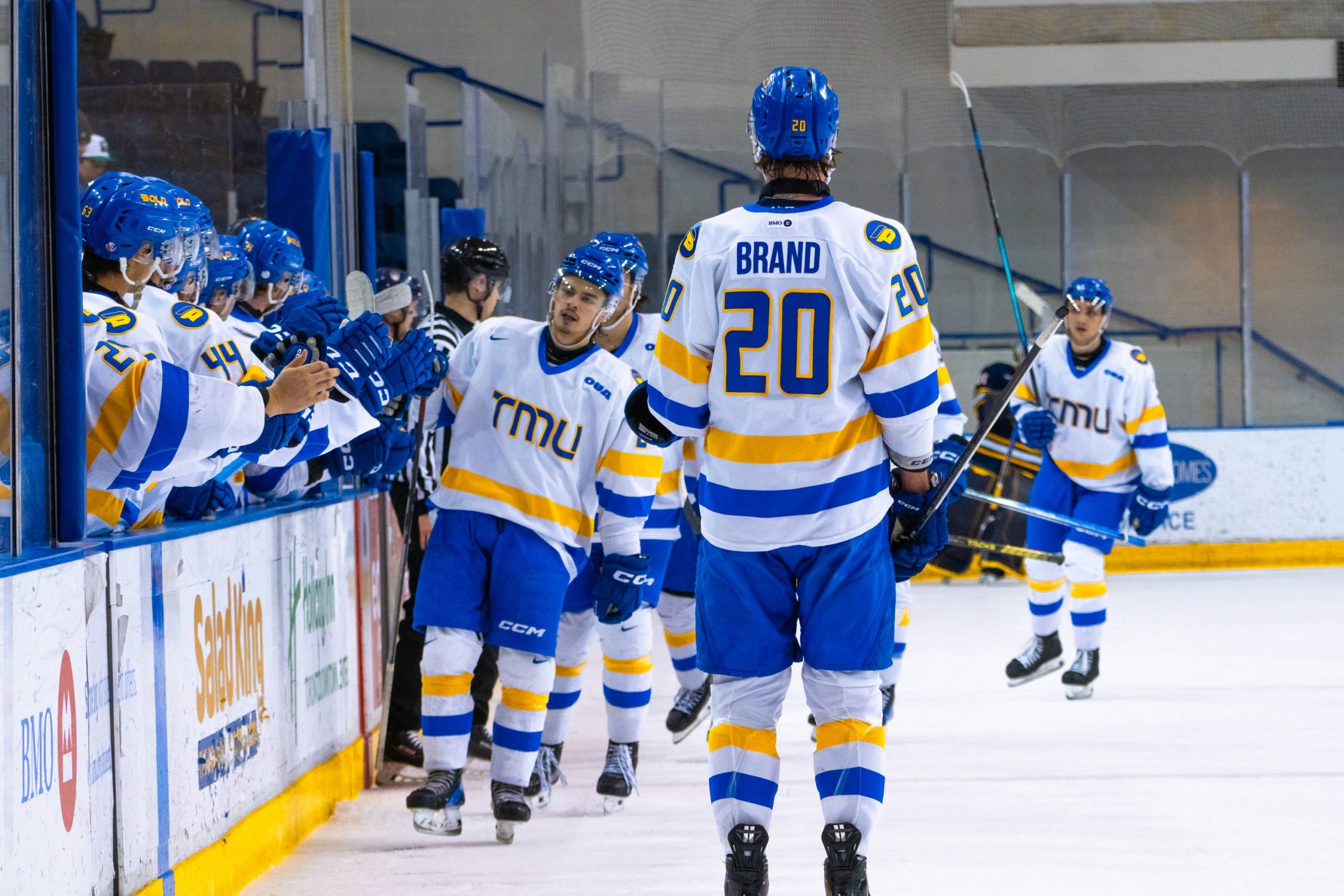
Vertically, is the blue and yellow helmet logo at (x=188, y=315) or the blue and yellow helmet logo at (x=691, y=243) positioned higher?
the blue and yellow helmet logo at (x=691, y=243)

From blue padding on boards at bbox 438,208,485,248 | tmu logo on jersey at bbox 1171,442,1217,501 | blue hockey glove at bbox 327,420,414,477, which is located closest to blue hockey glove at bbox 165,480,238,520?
blue hockey glove at bbox 327,420,414,477

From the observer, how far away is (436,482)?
4.07 meters

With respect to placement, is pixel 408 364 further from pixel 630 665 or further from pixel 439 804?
pixel 630 665

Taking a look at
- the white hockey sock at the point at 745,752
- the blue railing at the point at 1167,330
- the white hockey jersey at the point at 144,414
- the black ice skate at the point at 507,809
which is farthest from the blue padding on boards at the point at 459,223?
the white hockey sock at the point at 745,752

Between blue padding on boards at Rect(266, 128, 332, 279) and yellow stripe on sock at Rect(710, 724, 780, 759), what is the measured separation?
2.19 m

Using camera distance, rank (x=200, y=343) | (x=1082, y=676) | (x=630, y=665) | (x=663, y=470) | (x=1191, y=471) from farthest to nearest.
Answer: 1. (x=1191, y=471)
2. (x=1082, y=676)
3. (x=663, y=470)
4. (x=630, y=665)
5. (x=200, y=343)

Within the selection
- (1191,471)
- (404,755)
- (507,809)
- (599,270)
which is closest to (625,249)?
(599,270)

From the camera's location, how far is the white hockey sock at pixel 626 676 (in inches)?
149

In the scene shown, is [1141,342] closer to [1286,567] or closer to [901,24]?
[1286,567]

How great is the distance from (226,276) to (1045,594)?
3.16 metres

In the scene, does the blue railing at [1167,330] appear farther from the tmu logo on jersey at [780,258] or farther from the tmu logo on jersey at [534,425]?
the tmu logo on jersey at [780,258]

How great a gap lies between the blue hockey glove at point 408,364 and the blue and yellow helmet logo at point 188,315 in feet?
1.31

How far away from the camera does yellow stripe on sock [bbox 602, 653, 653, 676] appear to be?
3799 millimetres

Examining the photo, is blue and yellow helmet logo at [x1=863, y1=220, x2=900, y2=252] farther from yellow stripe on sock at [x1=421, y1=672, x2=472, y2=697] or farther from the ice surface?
yellow stripe on sock at [x1=421, y1=672, x2=472, y2=697]
